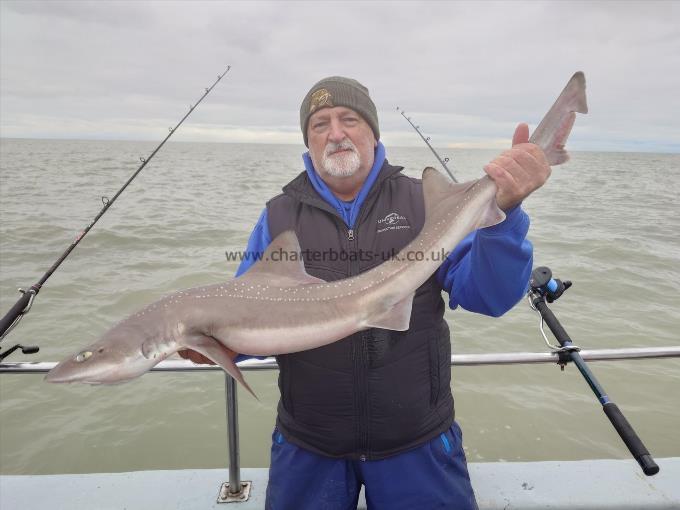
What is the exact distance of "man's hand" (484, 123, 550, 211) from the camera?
216 cm

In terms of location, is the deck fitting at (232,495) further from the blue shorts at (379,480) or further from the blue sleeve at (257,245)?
the blue sleeve at (257,245)

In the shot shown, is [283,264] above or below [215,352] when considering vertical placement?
above

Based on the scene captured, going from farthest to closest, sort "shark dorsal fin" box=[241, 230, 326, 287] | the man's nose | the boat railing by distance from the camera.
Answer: the man's nose
the boat railing
"shark dorsal fin" box=[241, 230, 326, 287]

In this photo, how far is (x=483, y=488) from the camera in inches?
119

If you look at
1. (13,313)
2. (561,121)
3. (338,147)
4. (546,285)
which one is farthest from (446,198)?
(13,313)

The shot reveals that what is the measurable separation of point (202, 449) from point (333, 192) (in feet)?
13.6

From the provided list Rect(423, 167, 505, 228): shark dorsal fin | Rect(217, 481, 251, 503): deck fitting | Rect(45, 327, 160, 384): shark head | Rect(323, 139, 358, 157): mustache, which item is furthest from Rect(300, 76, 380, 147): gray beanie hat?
Rect(217, 481, 251, 503): deck fitting

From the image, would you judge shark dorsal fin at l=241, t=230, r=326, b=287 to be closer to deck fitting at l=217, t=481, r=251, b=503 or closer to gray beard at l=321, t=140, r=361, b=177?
gray beard at l=321, t=140, r=361, b=177

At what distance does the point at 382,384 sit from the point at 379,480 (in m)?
0.53

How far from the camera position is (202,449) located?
5.64 m

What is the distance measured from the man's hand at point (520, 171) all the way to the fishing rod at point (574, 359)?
3.53 feet

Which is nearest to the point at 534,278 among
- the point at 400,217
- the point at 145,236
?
the point at 400,217

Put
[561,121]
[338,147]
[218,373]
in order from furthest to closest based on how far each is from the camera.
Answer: [218,373] → [338,147] → [561,121]

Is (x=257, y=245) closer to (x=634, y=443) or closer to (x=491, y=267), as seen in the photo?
(x=491, y=267)
